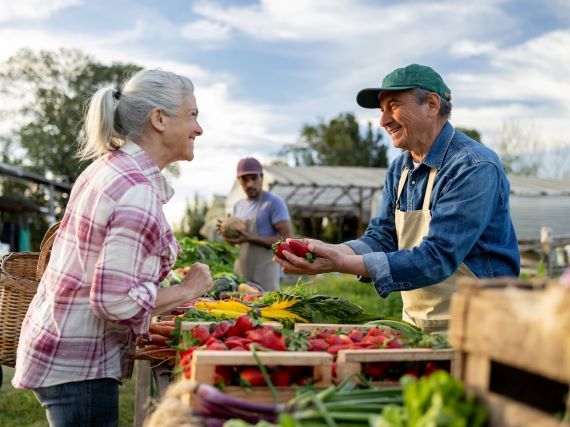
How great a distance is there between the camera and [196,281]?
2918 millimetres

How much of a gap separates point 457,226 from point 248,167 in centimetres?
487

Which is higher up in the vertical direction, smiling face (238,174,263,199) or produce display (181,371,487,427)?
smiling face (238,174,263,199)

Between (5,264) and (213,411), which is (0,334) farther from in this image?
(213,411)

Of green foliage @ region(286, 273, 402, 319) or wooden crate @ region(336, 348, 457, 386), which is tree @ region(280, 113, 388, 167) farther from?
wooden crate @ region(336, 348, 457, 386)

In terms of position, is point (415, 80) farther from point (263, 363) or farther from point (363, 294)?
point (363, 294)

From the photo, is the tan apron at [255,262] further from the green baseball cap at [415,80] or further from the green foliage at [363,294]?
the green baseball cap at [415,80]

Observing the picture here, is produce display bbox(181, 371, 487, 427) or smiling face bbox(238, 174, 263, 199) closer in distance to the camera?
produce display bbox(181, 371, 487, 427)

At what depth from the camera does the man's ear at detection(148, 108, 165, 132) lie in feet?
9.53

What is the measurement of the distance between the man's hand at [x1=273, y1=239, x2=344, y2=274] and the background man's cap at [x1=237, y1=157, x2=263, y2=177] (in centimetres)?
430

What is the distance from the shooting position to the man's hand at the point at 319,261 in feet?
11.1

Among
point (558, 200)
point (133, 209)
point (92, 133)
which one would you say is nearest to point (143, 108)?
point (92, 133)

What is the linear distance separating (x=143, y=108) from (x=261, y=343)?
120 cm

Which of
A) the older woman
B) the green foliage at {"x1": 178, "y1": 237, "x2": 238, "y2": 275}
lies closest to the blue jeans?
the older woman

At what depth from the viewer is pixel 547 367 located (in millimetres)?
1362
